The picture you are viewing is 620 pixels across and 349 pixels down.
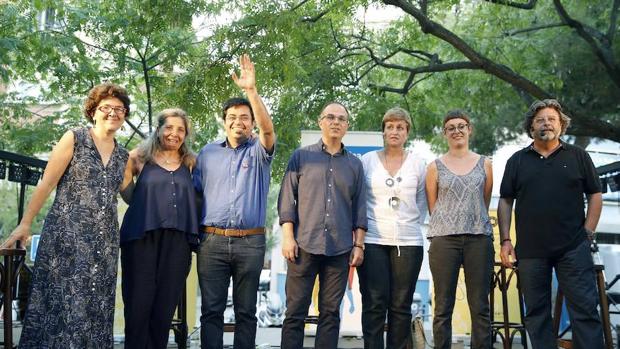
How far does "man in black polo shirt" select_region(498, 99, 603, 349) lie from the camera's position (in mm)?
4516

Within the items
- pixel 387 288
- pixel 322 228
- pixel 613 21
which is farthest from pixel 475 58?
pixel 322 228

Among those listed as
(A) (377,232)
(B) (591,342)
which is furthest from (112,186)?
(B) (591,342)

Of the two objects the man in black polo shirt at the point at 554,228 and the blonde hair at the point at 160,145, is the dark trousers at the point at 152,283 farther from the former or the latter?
the man in black polo shirt at the point at 554,228

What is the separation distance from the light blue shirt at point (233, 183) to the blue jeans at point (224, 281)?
0.13 meters

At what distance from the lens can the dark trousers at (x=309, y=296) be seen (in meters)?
4.53

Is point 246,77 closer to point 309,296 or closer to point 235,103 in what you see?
point 235,103

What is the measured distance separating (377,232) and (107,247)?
5.79 ft

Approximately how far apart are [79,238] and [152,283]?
0.52 m

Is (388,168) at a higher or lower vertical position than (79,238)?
higher

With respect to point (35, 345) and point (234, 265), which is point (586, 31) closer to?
point (234, 265)

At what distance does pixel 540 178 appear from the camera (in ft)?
15.3

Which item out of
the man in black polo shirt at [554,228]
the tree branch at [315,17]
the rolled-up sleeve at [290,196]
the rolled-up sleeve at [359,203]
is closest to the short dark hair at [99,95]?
the rolled-up sleeve at [290,196]

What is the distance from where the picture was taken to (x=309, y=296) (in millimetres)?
4590

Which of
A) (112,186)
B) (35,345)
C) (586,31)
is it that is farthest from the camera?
(586,31)
